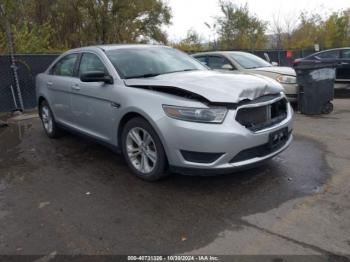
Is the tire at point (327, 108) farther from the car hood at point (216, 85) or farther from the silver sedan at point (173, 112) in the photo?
the car hood at point (216, 85)

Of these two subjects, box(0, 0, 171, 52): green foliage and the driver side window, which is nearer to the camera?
the driver side window

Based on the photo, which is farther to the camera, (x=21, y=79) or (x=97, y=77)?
(x=21, y=79)

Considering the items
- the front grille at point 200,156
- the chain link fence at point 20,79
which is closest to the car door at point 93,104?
the front grille at point 200,156

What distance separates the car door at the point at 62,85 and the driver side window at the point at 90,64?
0.23m

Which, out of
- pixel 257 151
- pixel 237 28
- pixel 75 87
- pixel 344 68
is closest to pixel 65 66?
pixel 75 87

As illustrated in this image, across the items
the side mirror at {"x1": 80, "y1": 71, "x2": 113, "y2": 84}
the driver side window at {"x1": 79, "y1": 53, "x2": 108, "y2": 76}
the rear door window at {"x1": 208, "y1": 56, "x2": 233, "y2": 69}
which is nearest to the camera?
the side mirror at {"x1": 80, "y1": 71, "x2": 113, "y2": 84}

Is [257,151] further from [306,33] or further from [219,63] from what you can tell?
[306,33]

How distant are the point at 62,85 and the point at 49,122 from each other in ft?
3.77

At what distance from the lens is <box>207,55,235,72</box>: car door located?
30.2 feet

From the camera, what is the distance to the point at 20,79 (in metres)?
9.81

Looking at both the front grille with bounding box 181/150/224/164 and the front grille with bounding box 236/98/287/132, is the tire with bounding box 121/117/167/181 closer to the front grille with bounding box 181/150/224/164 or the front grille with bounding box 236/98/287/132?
the front grille with bounding box 181/150/224/164

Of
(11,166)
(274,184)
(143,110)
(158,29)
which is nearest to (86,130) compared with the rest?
(11,166)

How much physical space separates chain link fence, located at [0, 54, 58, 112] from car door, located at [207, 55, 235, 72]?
453 cm

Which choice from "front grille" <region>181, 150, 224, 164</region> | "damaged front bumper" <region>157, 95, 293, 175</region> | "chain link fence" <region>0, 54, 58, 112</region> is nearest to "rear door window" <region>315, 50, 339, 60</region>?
"chain link fence" <region>0, 54, 58, 112</region>
